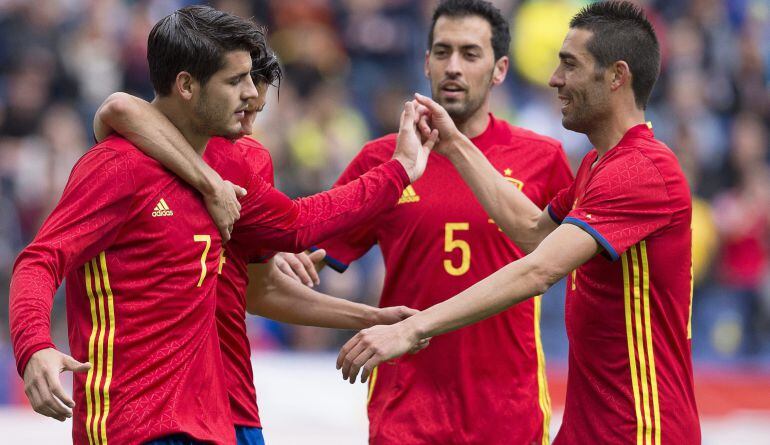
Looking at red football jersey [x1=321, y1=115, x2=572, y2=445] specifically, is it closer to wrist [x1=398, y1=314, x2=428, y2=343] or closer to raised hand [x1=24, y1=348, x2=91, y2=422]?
wrist [x1=398, y1=314, x2=428, y2=343]

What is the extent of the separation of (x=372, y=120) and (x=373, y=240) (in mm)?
6655

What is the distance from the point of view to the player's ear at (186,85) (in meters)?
4.65

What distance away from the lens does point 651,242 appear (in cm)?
491

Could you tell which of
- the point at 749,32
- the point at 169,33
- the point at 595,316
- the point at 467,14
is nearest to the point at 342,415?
the point at 467,14

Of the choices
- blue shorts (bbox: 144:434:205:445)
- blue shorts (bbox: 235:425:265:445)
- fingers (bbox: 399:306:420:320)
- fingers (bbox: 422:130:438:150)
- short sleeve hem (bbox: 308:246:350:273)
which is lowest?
blue shorts (bbox: 235:425:265:445)

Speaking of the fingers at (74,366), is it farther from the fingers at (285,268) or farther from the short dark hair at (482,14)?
the short dark hair at (482,14)

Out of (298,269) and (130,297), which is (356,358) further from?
(298,269)

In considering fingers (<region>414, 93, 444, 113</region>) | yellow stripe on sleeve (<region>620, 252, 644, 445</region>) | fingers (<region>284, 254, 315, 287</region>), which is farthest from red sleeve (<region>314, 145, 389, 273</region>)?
yellow stripe on sleeve (<region>620, 252, 644, 445</region>)

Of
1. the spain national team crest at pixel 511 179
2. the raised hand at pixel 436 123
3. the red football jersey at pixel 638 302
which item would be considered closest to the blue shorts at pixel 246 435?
the red football jersey at pixel 638 302

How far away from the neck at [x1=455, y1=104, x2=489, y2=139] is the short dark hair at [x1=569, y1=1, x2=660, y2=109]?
3.17 feet

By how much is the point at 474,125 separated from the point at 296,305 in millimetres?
1262

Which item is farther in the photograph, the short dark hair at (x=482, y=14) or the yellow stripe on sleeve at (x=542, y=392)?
the short dark hair at (x=482, y=14)

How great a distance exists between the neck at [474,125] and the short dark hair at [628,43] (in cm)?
97

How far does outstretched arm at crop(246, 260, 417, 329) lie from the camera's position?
562 cm
